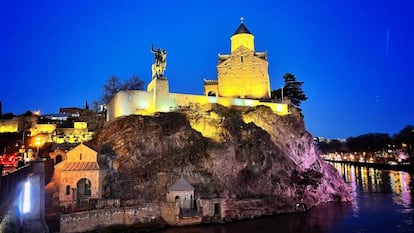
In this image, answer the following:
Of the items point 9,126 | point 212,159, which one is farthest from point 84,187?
point 9,126

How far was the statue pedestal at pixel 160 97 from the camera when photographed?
135 ft

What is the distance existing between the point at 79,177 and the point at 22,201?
987cm

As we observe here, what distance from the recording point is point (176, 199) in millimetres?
30953

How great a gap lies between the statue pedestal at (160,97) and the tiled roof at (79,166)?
1286 cm

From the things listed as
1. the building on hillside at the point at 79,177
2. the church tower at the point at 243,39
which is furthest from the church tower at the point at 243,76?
the building on hillside at the point at 79,177

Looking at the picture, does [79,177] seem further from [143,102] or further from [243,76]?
[243,76]

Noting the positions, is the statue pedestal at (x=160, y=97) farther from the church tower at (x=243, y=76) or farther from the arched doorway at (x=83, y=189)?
the arched doorway at (x=83, y=189)

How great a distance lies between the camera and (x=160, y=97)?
41.4 metres

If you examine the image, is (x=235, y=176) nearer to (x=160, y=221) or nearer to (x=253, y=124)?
(x=253, y=124)

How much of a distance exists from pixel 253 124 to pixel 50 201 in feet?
80.3

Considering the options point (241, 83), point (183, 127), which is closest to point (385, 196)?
point (241, 83)

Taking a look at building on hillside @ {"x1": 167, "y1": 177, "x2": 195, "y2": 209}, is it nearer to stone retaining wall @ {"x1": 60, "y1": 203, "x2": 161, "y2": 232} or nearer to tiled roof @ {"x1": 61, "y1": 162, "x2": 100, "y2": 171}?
stone retaining wall @ {"x1": 60, "y1": 203, "x2": 161, "y2": 232}

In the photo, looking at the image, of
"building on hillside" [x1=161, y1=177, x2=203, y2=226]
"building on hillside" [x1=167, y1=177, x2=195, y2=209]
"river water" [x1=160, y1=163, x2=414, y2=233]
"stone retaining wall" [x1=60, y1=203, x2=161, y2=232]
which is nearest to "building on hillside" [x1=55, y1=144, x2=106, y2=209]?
"stone retaining wall" [x1=60, y1=203, x2=161, y2=232]

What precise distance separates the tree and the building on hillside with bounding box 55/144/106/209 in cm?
4143
